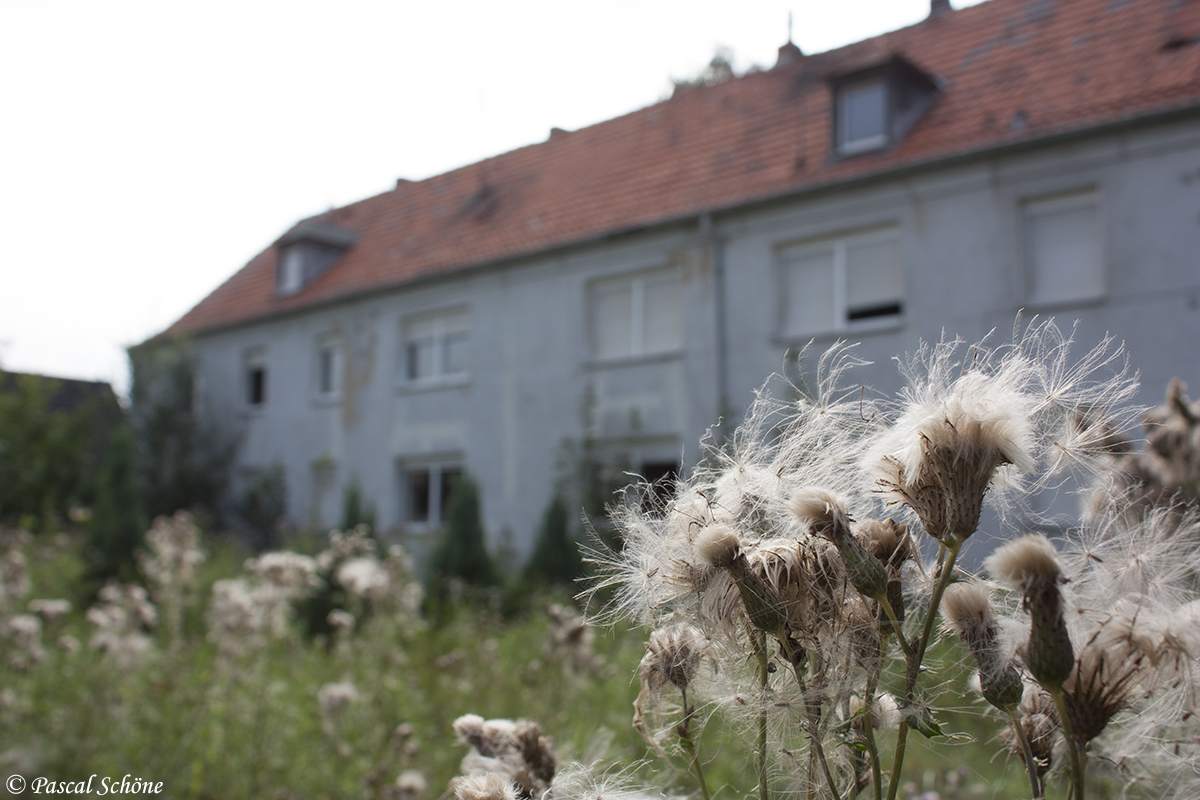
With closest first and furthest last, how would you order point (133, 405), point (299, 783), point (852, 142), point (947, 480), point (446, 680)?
point (947, 480) < point (299, 783) < point (446, 680) < point (852, 142) < point (133, 405)

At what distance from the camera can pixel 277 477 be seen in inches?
770

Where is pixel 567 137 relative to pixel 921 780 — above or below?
above

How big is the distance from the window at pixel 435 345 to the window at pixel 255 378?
17.2 ft

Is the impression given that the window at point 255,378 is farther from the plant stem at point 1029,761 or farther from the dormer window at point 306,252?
the plant stem at point 1029,761

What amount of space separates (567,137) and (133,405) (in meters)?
12.1

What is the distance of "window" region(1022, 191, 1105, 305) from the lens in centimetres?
1056

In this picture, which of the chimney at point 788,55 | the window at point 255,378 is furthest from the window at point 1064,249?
the window at point 255,378

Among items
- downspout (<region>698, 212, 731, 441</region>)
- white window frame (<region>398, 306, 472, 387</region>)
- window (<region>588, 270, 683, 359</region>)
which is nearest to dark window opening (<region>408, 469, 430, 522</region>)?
white window frame (<region>398, 306, 472, 387</region>)

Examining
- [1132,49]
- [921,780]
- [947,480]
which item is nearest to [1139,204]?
[1132,49]

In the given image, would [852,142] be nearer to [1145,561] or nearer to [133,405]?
[1145,561]

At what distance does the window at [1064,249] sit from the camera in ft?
34.7

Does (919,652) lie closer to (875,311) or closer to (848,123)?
(875,311)

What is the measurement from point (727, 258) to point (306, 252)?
1171cm

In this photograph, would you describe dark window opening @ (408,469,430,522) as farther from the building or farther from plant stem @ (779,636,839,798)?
plant stem @ (779,636,839,798)
